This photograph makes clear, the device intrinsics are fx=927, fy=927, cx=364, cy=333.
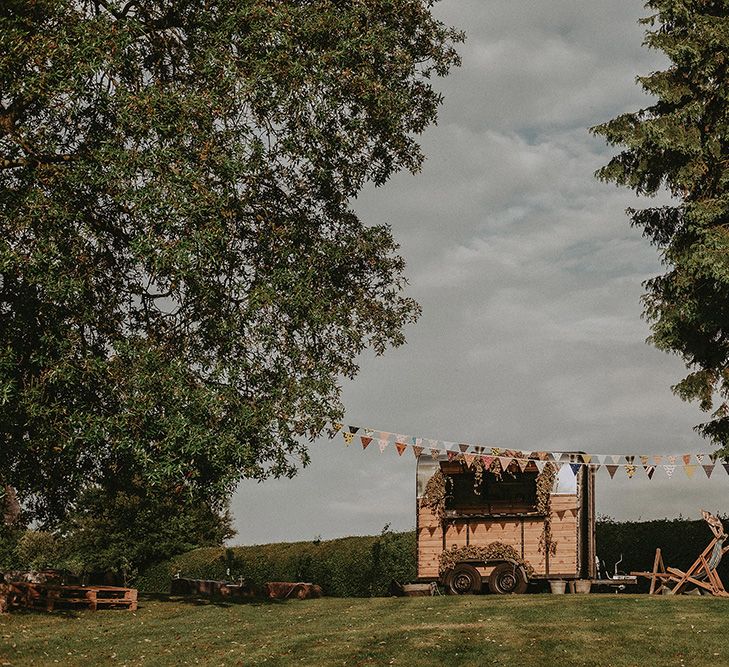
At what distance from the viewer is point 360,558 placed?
33.1 meters

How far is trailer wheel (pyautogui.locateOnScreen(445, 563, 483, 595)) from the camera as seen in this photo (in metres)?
25.7

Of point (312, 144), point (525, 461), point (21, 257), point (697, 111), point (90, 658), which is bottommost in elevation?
point (90, 658)

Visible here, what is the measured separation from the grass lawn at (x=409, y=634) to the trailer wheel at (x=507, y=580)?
1.77 metres

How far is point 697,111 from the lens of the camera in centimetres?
2717

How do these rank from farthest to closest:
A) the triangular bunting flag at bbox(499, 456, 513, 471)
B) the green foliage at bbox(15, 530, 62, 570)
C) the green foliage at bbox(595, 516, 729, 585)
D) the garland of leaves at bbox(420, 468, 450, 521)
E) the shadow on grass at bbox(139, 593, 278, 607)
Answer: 1. the green foliage at bbox(15, 530, 62, 570)
2. the green foliage at bbox(595, 516, 729, 585)
3. the garland of leaves at bbox(420, 468, 450, 521)
4. the shadow on grass at bbox(139, 593, 278, 607)
5. the triangular bunting flag at bbox(499, 456, 513, 471)

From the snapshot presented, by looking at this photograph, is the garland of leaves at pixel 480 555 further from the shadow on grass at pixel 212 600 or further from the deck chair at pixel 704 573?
the shadow on grass at pixel 212 600

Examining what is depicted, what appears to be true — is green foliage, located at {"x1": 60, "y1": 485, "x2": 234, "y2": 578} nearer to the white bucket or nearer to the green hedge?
the green hedge

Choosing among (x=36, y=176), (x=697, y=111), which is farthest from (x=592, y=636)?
(x=697, y=111)

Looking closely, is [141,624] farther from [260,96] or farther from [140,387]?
[260,96]

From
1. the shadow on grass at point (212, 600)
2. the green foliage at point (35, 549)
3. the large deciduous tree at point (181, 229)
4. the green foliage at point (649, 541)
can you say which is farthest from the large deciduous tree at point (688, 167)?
the green foliage at point (35, 549)

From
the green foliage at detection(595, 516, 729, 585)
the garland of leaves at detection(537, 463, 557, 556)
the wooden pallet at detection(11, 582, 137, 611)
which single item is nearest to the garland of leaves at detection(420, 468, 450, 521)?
the garland of leaves at detection(537, 463, 557, 556)

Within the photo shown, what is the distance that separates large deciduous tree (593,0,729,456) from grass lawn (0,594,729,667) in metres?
8.09

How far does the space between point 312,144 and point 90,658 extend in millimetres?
12784

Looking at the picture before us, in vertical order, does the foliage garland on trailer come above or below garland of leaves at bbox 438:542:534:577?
above
